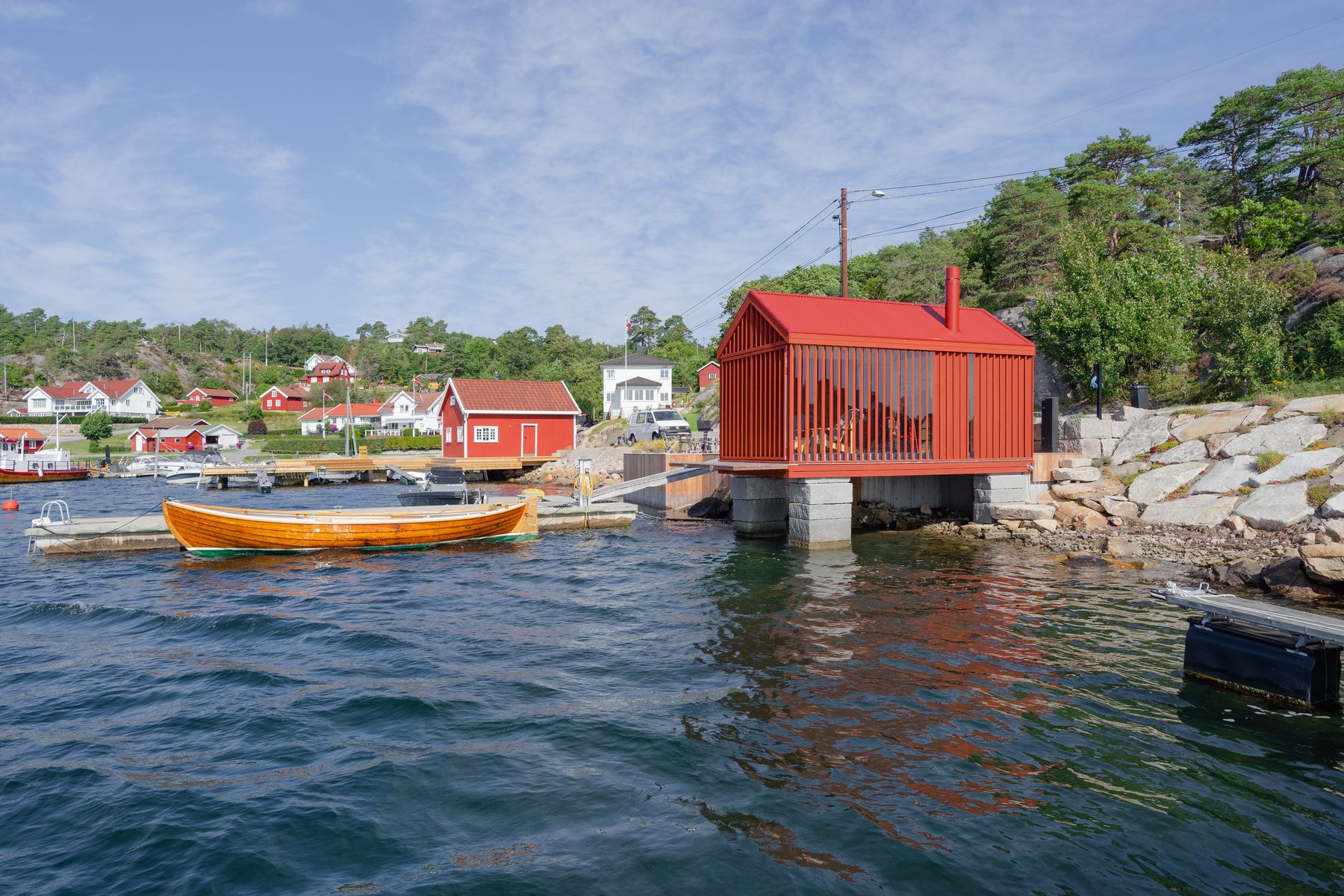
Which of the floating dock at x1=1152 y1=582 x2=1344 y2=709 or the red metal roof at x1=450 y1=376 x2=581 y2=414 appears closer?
the floating dock at x1=1152 y1=582 x2=1344 y2=709

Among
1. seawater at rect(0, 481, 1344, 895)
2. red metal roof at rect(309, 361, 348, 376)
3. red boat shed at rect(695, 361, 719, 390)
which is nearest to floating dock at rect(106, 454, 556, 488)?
seawater at rect(0, 481, 1344, 895)

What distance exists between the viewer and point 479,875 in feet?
18.6

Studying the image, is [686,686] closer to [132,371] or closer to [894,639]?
[894,639]

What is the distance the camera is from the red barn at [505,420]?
43925mm

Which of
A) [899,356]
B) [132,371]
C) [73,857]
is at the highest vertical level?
[132,371]

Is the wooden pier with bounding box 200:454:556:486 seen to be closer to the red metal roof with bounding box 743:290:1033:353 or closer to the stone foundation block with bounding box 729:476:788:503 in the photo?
the stone foundation block with bounding box 729:476:788:503

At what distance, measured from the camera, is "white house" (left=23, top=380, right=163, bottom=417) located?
89125 millimetres

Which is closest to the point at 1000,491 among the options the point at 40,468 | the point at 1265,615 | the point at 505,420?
the point at 1265,615

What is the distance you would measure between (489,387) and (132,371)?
96.0 m

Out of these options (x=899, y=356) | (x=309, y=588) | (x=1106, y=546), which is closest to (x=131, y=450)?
(x=309, y=588)

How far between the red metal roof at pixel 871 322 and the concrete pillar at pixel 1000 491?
12.0 feet

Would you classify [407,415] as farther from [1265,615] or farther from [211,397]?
[1265,615]

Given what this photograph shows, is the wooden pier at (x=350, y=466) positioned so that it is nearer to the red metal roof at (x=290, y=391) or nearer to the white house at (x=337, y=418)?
the white house at (x=337, y=418)

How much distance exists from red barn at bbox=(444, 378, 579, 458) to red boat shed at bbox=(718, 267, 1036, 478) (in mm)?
25466
